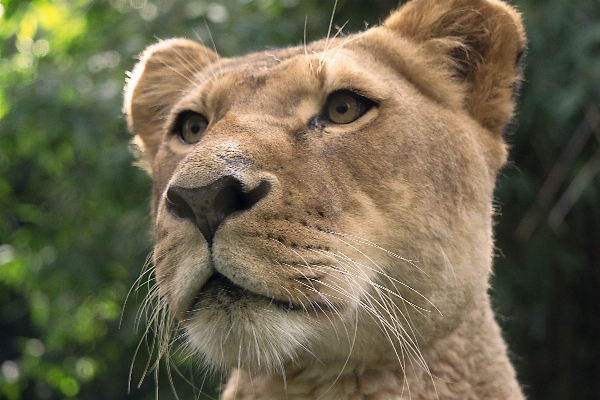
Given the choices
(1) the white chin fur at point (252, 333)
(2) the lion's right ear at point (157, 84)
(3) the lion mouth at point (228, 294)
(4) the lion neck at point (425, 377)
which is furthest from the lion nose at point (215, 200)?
(2) the lion's right ear at point (157, 84)

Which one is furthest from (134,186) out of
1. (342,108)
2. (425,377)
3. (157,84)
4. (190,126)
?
(425,377)

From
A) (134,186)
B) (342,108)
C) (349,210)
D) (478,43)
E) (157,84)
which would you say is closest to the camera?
(349,210)

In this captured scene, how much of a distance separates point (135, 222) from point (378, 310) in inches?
130

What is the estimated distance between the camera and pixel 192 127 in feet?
8.43

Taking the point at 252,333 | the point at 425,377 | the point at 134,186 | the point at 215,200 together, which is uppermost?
the point at 215,200

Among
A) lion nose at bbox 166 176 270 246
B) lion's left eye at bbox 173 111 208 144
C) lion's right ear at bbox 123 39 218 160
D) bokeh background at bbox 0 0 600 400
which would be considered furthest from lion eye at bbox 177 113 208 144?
bokeh background at bbox 0 0 600 400

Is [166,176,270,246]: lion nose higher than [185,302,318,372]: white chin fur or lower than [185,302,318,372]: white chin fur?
Answer: higher

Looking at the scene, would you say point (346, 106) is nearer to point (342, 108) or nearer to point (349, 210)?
point (342, 108)

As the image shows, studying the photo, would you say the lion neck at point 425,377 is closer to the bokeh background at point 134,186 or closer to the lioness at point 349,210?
the lioness at point 349,210

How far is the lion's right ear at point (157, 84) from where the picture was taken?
120 inches

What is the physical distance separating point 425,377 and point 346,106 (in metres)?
0.93

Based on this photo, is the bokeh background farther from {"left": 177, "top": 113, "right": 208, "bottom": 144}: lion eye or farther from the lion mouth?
the lion mouth

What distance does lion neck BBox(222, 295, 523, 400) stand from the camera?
222 centimetres

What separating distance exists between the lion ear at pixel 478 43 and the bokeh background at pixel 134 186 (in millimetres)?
1454
